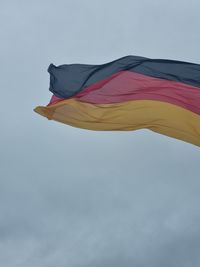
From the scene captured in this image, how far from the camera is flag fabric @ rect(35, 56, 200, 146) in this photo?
1150 inches

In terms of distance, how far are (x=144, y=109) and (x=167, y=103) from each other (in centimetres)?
76

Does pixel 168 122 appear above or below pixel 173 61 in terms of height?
below

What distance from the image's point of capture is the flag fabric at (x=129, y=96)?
29203 millimetres

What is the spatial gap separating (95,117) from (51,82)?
191cm

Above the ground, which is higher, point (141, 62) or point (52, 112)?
point (141, 62)

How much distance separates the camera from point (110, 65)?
99.7ft

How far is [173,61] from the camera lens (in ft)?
97.0

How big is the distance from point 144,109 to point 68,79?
2.71 m

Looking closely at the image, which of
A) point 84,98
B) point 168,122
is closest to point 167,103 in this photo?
point 168,122

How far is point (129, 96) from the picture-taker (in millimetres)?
29875

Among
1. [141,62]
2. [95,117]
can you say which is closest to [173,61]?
[141,62]

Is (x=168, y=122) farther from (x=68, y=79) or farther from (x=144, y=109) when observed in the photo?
(x=68, y=79)

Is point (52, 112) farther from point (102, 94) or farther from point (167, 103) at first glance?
point (167, 103)

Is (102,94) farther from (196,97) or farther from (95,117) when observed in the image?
(196,97)
